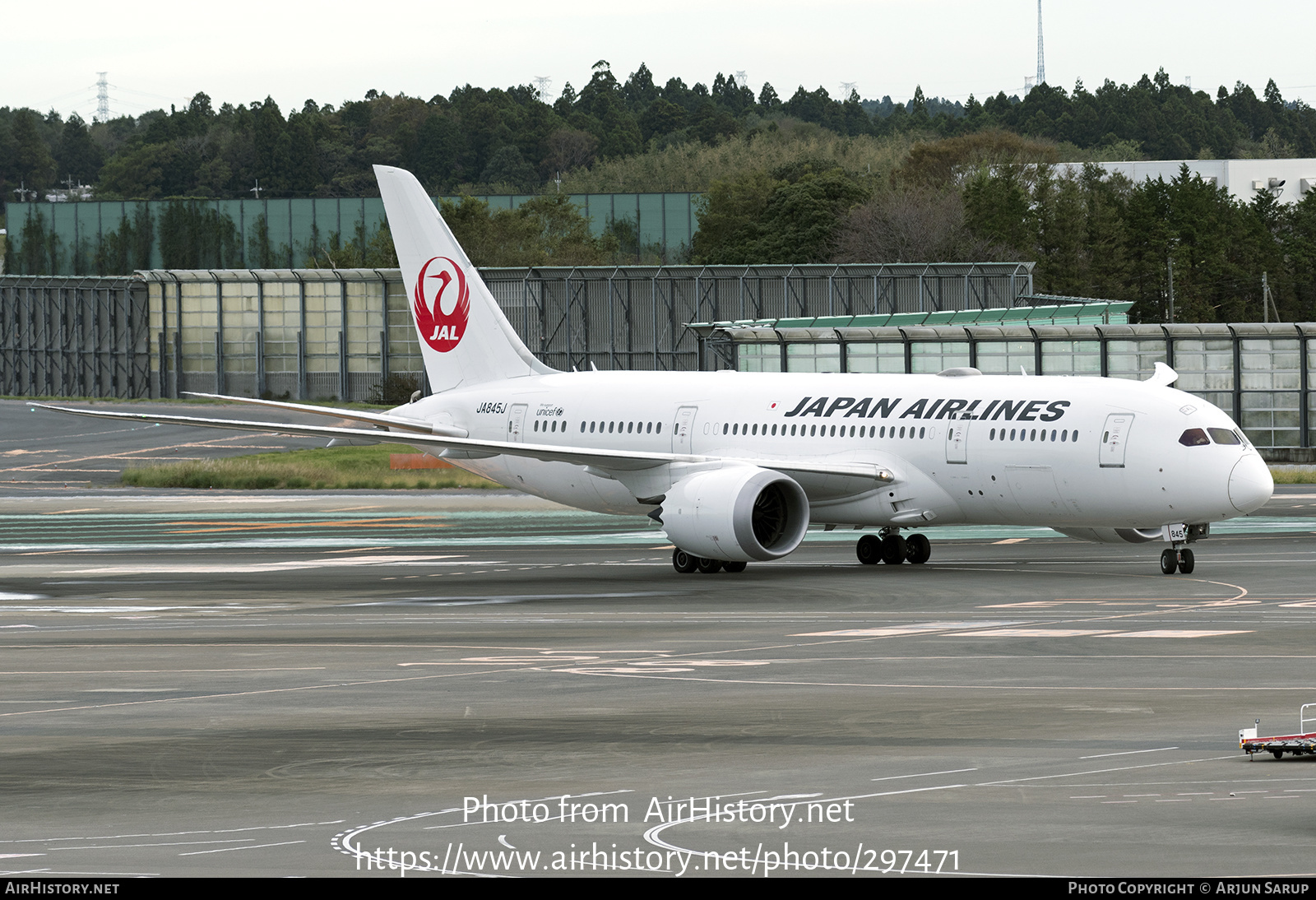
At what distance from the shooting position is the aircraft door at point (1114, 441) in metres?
37.2

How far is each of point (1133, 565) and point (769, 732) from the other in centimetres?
2334

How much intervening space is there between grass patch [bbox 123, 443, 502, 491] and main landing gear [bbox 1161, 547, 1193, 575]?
35.2 m

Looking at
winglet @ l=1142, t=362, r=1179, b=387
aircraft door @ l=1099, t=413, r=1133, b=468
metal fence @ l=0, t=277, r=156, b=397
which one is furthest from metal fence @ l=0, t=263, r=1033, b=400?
aircraft door @ l=1099, t=413, r=1133, b=468

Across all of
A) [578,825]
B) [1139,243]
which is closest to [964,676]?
[578,825]

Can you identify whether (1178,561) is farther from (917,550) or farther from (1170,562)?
(917,550)

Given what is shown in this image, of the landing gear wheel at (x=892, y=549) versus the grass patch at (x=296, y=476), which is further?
the grass patch at (x=296, y=476)

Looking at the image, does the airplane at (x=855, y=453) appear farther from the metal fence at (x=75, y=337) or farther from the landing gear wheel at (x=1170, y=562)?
the metal fence at (x=75, y=337)

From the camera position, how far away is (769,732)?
19.4 metres

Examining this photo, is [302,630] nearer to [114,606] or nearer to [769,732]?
[114,606]

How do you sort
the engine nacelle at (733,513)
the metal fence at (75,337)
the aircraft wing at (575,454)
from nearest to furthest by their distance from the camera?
the engine nacelle at (733,513), the aircraft wing at (575,454), the metal fence at (75,337)

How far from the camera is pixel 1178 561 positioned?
126 ft

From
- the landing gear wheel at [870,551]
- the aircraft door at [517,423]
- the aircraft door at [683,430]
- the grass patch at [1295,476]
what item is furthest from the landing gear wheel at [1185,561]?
Result: the grass patch at [1295,476]

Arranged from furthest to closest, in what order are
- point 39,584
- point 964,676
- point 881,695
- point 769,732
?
point 39,584
point 964,676
point 881,695
point 769,732

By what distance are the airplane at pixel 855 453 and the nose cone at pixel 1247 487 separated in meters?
0.04
